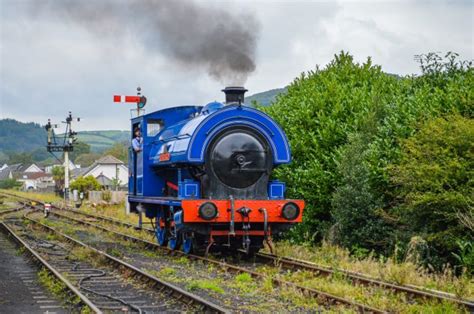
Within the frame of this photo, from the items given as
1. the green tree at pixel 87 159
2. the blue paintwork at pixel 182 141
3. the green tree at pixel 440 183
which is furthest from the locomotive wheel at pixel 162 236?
the green tree at pixel 87 159

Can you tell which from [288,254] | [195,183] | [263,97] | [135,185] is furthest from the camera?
[263,97]

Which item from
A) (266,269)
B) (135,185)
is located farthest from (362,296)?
(135,185)

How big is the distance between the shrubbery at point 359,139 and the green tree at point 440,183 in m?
0.15

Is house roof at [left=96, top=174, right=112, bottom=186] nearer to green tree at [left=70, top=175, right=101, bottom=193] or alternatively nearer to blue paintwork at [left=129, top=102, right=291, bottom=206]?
green tree at [left=70, top=175, right=101, bottom=193]

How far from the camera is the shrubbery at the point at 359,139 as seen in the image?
1594 centimetres

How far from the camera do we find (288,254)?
16.3 m

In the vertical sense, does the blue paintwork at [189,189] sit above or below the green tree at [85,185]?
below

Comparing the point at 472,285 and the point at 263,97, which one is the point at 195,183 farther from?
the point at 263,97

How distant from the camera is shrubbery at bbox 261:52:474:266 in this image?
15938mm

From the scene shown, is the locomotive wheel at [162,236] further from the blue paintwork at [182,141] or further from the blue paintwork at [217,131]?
the blue paintwork at [217,131]

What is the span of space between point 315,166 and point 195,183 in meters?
4.48

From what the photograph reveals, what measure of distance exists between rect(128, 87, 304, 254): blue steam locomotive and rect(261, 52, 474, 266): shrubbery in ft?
7.23

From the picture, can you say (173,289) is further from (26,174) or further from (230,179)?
(26,174)

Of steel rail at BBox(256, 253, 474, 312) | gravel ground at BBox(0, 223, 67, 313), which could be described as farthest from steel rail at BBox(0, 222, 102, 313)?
steel rail at BBox(256, 253, 474, 312)
